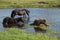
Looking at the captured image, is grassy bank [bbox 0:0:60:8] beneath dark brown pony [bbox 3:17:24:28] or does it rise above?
beneath

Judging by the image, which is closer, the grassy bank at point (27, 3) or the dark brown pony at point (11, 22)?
the dark brown pony at point (11, 22)

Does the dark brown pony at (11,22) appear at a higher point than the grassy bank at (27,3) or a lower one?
higher

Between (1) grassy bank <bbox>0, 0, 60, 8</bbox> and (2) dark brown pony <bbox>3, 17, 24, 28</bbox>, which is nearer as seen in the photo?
(2) dark brown pony <bbox>3, 17, 24, 28</bbox>

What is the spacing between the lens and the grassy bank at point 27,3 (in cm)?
3223

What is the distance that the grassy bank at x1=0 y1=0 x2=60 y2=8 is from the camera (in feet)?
106

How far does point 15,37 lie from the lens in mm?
15352

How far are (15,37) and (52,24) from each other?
564 cm

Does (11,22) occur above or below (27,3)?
above

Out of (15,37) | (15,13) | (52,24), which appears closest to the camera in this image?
(15,37)

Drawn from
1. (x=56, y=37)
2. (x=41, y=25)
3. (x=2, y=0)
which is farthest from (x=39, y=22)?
(x=2, y=0)

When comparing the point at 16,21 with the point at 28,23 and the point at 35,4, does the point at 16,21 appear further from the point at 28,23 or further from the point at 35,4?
the point at 35,4

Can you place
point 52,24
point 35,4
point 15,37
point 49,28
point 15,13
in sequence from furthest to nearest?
point 35,4, point 15,13, point 52,24, point 49,28, point 15,37

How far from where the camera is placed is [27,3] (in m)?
33.4

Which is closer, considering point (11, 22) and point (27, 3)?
point (11, 22)
